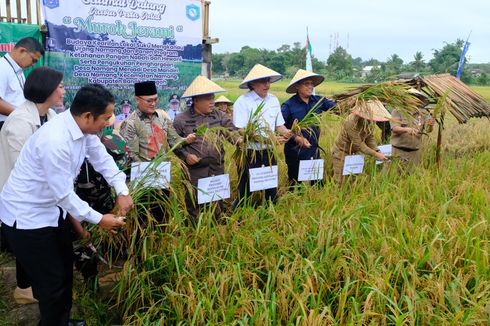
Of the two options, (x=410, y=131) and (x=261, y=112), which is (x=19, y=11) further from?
(x=410, y=131)

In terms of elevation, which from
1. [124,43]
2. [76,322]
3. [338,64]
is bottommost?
[76,322]

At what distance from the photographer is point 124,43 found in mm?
4863

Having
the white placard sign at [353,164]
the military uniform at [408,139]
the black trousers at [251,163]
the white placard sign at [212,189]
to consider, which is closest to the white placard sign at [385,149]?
the military uniform at [408,139]

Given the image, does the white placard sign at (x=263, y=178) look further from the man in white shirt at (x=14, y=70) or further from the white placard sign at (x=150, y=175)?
the man in white shirt at (x=14, y=70)

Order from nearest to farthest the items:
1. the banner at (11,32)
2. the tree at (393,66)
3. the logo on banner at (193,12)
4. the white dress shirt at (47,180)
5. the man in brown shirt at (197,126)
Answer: the white dress shirt at (47,180) < the man in brown shirt at (197,126) < the banner at (11,32) < the logo on banner at (193,12) < the tree at (393,66)

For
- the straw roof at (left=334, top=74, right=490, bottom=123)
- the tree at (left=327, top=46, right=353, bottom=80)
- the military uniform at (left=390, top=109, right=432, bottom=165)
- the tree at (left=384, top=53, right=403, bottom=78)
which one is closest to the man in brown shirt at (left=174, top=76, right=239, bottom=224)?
the straw roof at (left=334, top=74, right=490, bottom=123)

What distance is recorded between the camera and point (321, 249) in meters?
2.38

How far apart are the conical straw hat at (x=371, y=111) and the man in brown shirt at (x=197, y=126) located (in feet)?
3.50

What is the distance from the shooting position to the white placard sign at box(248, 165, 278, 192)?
3.18m

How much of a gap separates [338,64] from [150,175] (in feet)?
107

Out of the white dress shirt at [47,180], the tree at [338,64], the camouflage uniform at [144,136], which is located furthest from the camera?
the tree at [338,64]

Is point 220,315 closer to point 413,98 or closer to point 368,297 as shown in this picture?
point 368,297

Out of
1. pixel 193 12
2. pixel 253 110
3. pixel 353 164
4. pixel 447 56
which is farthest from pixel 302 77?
pixel 447 56

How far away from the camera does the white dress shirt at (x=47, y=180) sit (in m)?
1.90
